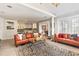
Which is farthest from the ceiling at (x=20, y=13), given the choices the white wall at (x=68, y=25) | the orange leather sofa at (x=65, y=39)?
the orange leather sofa at (x=65, y=39)

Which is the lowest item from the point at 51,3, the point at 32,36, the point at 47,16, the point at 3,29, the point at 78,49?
the point at 78,49

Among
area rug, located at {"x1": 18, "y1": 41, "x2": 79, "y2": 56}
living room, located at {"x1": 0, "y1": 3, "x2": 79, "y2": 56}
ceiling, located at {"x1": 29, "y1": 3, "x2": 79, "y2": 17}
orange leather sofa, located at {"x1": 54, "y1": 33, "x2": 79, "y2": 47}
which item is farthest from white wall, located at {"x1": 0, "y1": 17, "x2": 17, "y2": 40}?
orange leather sofa, located at {"x1": 54, "y1": 33, "x2": 79, "y2": 47}

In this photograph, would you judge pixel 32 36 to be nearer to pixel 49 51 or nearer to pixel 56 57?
pixel 49 51

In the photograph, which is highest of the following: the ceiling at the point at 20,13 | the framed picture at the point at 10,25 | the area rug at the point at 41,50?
the ceiling at the point at 20,13

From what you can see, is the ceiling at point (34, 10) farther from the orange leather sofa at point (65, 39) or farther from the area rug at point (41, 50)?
the area rug at point (41, 50)

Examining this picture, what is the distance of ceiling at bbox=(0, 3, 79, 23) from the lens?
7.11 ft

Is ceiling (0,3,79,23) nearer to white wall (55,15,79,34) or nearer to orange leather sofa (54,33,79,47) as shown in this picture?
white wall (55,15,79,34)

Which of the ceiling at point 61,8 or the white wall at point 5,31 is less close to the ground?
the ceiling at point 61,8

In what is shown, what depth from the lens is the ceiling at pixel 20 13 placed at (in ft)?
7.13

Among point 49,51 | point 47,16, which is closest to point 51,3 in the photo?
point 47,16

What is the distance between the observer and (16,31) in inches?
90.3

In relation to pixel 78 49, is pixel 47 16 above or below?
above

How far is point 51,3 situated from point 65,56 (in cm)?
115

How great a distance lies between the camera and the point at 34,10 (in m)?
2.22
